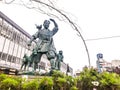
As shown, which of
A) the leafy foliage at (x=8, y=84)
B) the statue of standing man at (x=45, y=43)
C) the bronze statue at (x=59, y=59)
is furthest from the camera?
the bronze statue at (x=59, y=59)

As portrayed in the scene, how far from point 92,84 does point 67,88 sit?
0.60m

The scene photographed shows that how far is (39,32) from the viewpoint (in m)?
9.41

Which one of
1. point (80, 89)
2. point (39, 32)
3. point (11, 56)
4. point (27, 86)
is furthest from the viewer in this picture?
point (11, 56)

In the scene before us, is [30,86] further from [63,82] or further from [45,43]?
[45,43]

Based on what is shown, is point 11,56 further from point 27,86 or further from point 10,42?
point 27,86

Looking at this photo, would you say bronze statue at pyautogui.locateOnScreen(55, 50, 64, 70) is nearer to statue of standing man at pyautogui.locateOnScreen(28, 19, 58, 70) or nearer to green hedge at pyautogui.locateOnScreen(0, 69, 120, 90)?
statue of standing man at pyautogui.locateOnScreen(28, 19, 58, 70)

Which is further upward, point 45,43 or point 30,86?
point 45,43

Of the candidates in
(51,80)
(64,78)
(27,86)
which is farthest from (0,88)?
(64,78)

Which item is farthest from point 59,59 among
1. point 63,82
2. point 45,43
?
point 63,82

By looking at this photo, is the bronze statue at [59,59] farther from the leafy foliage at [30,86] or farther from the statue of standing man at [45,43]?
the leafy foliage at [30,86]

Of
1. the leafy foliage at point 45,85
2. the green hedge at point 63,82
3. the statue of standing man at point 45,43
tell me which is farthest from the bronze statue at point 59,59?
the leafy foliage at point 45,85

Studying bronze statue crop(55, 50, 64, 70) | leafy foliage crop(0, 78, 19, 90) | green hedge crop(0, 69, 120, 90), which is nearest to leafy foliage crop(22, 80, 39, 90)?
green hedge crop(0, 69, 120, 90)

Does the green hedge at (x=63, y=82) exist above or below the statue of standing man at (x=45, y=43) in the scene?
below

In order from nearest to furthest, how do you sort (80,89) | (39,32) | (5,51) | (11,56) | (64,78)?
1. (64,78)
2. (80,89)
3. (39,32)
4. (5,51)
5. (11,56)
